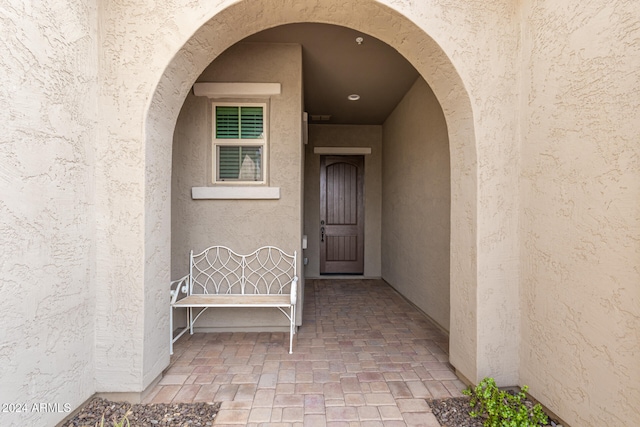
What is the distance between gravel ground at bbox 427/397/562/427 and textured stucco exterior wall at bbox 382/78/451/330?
132 cm

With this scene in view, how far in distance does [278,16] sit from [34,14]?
1.55m

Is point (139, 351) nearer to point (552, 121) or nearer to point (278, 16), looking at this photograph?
point (278, 16)

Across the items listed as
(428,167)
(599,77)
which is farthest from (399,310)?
(599,77)

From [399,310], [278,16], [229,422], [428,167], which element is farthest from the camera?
[399,310]

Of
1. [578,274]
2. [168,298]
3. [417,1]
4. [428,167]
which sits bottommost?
[168,298]

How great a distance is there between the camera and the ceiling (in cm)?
323

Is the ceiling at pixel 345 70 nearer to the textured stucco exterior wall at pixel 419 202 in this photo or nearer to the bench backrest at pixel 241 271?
the textured stucco exterior wall at pixel 419 202

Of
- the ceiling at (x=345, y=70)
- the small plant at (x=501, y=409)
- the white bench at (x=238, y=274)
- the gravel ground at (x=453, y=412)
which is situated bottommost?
the gravel ground at (x=453, y=412)

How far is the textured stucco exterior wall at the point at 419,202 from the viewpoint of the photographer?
11.7ft

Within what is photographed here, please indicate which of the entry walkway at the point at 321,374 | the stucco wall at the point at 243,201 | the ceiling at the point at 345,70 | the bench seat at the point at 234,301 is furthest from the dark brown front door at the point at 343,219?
the bench seat at the point at 234,301

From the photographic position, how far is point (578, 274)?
1.76 m

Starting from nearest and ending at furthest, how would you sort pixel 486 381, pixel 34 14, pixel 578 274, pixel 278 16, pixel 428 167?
pixel 34 14
pixel 578 274
pixel 486 381
pixel 278 16
pixel 428 167

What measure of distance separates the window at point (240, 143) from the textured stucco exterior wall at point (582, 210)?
252cm

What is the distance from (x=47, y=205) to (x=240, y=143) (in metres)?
1.95
